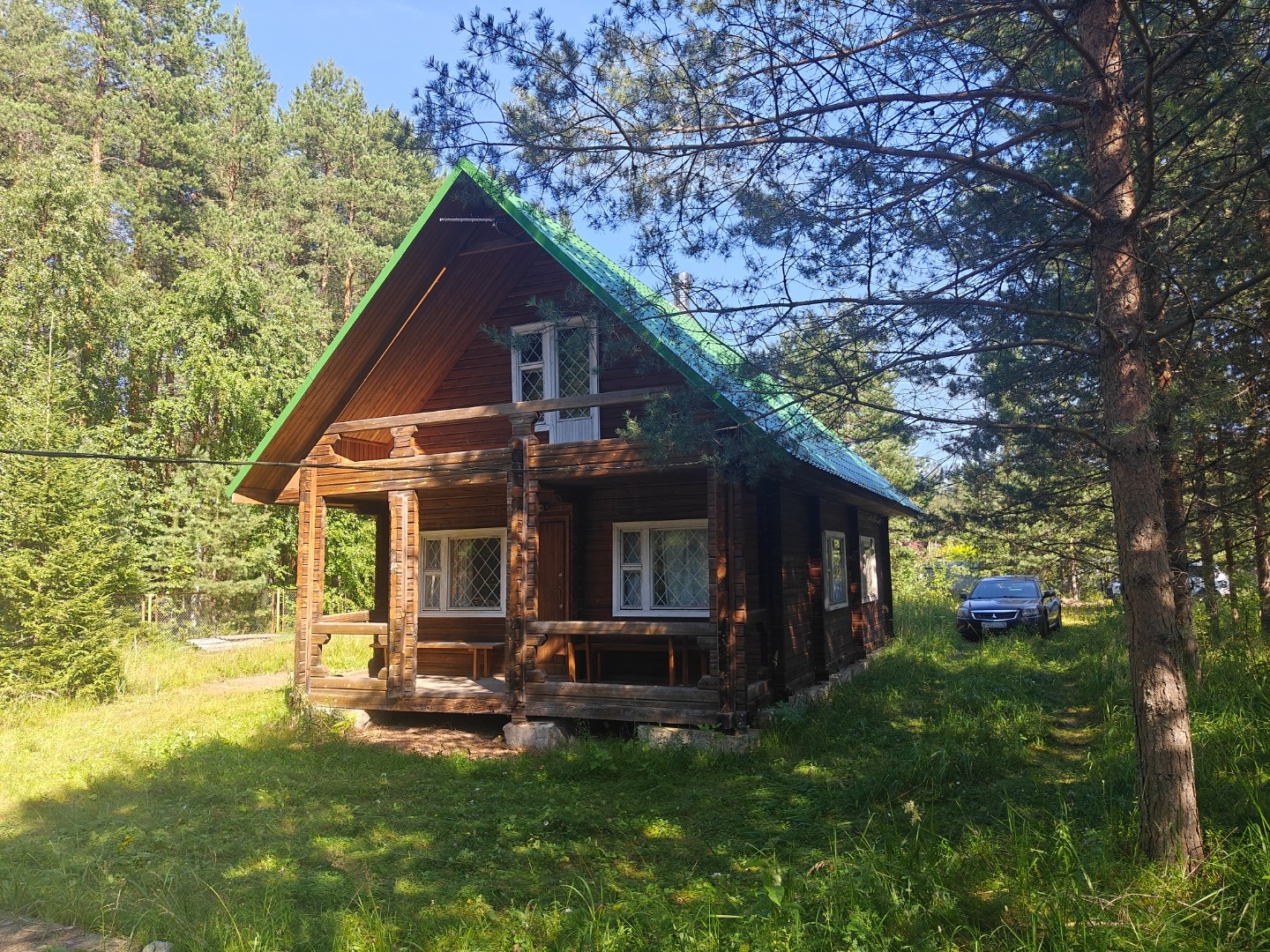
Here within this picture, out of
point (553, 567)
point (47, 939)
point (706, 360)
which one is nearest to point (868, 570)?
point (553, 567)

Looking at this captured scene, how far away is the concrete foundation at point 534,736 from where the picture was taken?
10.2 m

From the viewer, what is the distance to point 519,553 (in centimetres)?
1078

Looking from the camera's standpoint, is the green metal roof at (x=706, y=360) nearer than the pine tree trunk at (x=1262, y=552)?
Yes

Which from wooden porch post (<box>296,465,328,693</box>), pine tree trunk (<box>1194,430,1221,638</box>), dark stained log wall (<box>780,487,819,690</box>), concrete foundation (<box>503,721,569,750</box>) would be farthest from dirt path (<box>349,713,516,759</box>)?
pine tree trunk (<box>1194,430,1221,638</box>)

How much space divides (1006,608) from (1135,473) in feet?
54.8

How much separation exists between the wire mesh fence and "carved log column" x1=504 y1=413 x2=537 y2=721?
18.1m

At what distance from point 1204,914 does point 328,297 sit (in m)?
37.1

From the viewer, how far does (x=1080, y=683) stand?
12.3 m

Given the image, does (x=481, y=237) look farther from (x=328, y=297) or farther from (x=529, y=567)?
(x=328, y=297)

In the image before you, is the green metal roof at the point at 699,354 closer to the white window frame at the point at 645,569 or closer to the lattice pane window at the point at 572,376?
the lattice pane window at the point at 572,376

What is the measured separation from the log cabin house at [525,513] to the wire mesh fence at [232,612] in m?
14.7

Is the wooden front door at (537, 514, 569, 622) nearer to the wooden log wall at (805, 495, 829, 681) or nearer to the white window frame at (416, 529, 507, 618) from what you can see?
the white window frame at (416, 529, 507, 618)

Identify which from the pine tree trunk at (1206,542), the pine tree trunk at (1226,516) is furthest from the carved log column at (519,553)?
the pine tree trunk at (1206,542)

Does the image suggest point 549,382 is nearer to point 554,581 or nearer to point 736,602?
point 554,581
